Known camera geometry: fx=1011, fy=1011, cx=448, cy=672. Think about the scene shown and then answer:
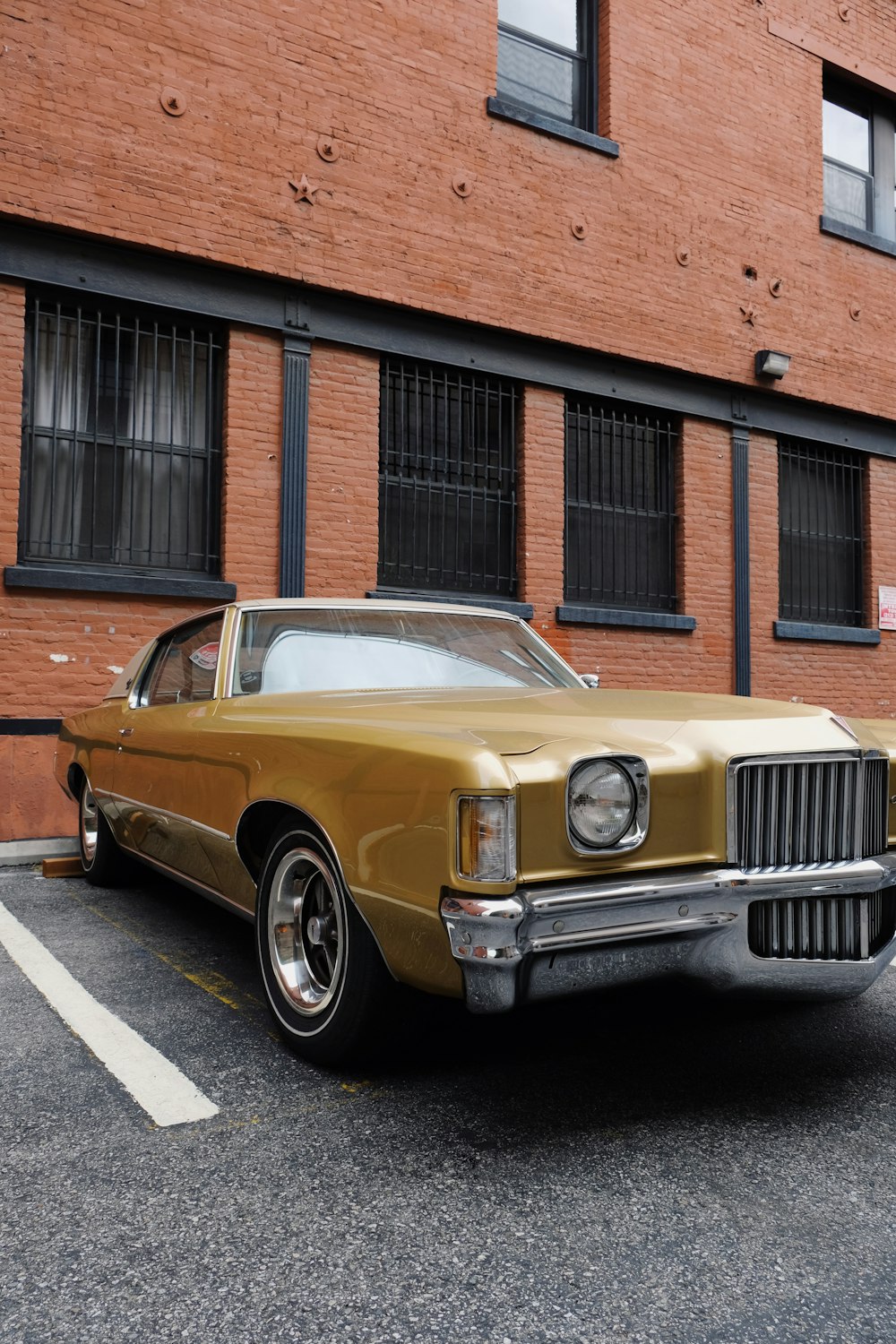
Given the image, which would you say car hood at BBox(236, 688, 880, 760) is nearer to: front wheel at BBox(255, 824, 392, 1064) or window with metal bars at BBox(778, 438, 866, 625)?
front wheel at BBox(255, 824, 392, 1064)

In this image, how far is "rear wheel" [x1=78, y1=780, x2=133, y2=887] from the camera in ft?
17.3

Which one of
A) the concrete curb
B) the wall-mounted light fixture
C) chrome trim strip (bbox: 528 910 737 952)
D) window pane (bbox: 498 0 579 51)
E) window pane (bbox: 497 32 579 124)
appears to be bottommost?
the concrete curb

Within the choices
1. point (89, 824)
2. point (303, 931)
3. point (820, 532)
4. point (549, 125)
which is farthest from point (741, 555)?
point (303, 931)

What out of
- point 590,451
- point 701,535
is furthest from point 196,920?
point 701,535

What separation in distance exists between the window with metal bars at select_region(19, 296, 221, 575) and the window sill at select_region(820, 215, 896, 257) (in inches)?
282

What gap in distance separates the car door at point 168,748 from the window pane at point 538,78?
713 centimetres

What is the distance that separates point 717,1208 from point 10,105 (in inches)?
304

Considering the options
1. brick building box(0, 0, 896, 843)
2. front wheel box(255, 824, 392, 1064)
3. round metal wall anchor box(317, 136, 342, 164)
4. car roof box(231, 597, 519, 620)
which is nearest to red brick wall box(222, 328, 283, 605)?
brick building box(0, 0, 896, 843)

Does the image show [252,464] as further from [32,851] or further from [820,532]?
[820,532]

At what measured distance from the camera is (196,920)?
469 cm

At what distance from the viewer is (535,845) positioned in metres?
2.25

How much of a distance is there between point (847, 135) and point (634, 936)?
12.5 m

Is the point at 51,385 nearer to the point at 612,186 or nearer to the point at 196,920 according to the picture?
the point at 196,920

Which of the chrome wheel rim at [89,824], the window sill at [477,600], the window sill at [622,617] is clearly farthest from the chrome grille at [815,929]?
the window sill at [622,617]
